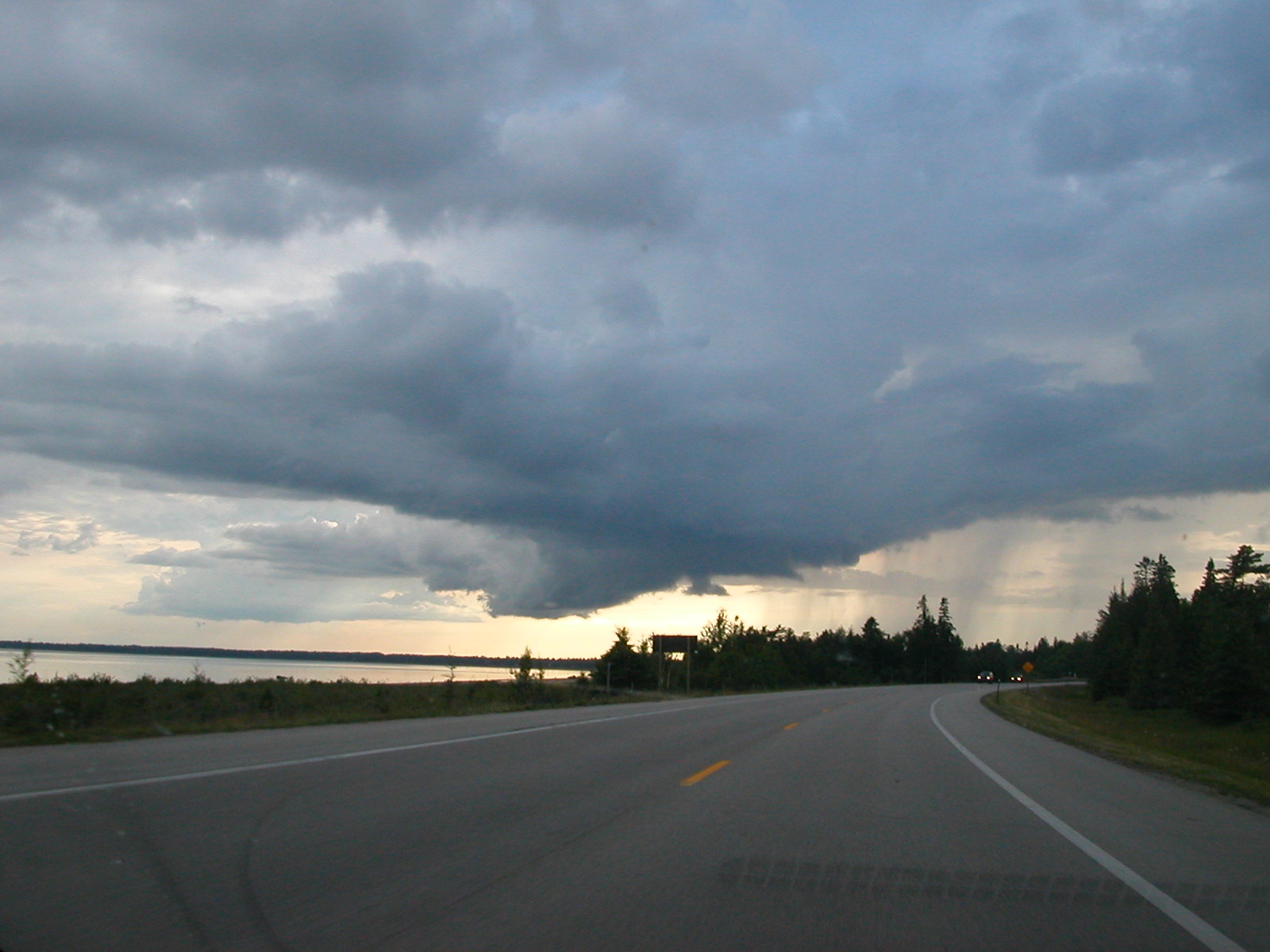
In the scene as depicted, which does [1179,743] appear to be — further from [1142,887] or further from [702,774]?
[1142,887]

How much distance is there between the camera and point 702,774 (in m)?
13.6

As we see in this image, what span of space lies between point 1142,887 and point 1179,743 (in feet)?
120

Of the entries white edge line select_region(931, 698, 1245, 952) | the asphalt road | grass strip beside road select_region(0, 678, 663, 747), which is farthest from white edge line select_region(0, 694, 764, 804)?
white edge line select_region(931, 698, 1245, 952)

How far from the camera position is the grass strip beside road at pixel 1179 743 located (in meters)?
17.7

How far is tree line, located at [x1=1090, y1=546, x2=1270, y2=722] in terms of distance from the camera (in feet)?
228

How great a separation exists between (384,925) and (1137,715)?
305 feet

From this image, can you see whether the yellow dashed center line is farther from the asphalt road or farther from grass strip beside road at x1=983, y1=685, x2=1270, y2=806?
grass strip beside road at x1=983, y1=685, x2=1270, y2=806

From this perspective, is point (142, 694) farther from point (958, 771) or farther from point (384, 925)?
point (384, 925)

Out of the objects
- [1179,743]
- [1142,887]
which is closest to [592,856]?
[1142,887]

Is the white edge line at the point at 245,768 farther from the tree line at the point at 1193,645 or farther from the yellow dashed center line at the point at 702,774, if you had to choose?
the tree line at the point at 1193,645

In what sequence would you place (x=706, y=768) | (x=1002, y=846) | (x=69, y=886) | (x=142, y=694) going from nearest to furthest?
(x=69, y=886)
(x=1002, y=846)
(x=706, y=768)
(x=142, y=694)

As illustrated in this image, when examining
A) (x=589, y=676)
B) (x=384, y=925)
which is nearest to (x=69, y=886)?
(x=384, y=925)

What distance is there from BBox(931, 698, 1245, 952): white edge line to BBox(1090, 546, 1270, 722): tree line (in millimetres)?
66902

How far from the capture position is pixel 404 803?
10039 millimetres
